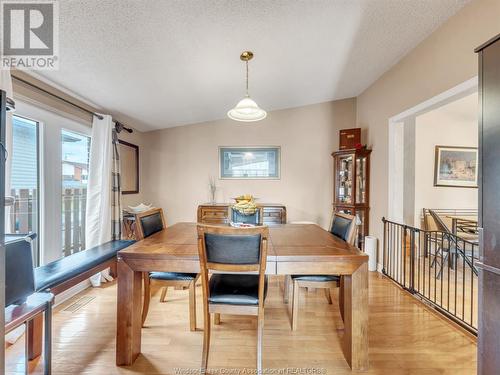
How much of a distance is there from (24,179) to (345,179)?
408cm

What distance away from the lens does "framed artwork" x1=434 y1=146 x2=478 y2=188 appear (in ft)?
14.2

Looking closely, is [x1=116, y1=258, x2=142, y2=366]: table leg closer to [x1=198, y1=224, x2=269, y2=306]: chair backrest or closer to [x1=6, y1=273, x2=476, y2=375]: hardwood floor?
[x1=6, y1=273, x2=476, y2=375]: hardwood floor

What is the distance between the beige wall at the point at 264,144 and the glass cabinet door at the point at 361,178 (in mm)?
694

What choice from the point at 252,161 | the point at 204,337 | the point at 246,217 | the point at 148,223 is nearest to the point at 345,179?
the point at 252,161

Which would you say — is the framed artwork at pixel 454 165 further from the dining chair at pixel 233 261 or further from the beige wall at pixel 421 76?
the dining chair at pixel 233 261

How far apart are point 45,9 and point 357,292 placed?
2718mm

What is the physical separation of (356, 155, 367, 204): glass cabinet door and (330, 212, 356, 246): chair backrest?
68.2 inches

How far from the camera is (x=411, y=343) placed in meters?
1.88

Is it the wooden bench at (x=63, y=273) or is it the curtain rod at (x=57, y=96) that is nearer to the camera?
the wooden bench at (x=63, y=273)

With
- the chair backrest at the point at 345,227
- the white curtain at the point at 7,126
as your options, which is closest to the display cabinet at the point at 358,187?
the chair backrest at the point at 345,227

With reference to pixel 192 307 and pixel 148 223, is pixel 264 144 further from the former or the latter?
pixel 192 307

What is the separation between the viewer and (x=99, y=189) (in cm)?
297

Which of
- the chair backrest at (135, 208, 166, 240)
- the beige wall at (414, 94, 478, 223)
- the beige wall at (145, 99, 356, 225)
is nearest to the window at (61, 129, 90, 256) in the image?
the chair backrest at (135, 208, 166, 240)

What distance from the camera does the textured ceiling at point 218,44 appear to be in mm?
1763
